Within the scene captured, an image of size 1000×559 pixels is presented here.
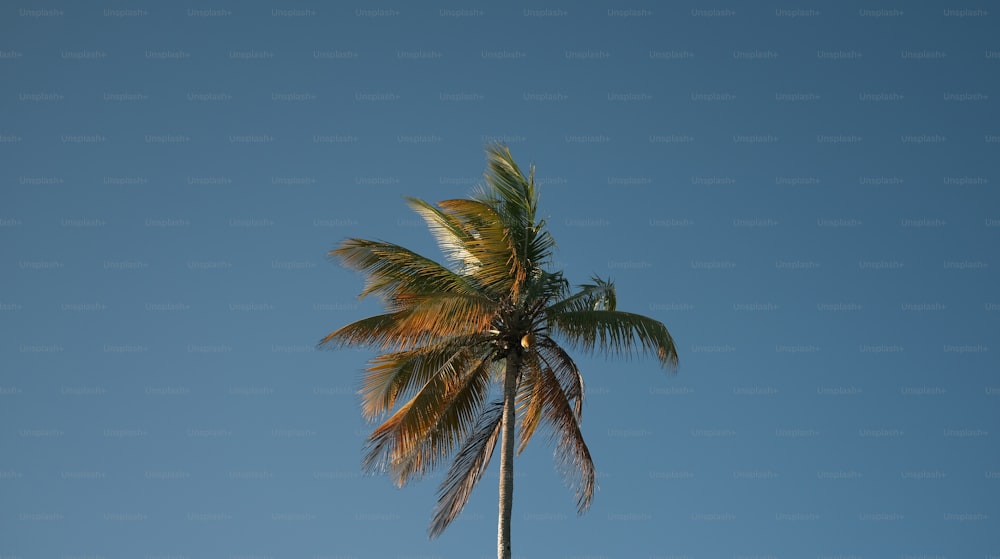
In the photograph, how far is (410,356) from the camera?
1103 inches

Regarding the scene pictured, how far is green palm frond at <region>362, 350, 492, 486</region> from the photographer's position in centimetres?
2717

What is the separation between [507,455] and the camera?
87.2 ft

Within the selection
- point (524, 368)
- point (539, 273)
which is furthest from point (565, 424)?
point (539, 273)

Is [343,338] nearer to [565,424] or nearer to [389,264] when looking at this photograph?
[389,264]

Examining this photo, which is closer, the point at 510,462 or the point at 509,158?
the point at 510,462

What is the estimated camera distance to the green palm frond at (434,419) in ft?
89.1

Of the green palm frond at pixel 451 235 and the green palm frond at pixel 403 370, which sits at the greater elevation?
the green palm frond at pixel 451 235

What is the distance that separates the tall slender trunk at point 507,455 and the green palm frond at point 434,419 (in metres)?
0.75

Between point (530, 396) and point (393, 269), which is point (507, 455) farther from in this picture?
point (393, 269)

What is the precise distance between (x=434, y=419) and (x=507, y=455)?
195 centimetres

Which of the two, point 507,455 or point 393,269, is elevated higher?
point 393,269

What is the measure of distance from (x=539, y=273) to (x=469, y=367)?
248cm

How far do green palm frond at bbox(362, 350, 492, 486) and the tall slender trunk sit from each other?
75 centimetres

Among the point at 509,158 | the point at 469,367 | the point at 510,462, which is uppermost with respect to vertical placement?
the point at 509,158
